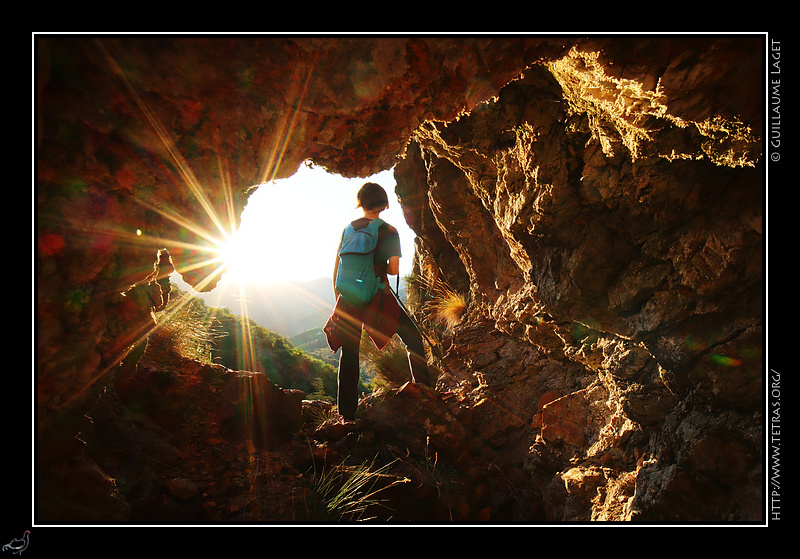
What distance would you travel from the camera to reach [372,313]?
3264mm

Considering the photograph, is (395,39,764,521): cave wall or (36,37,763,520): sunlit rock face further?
(395,39,764,521): cave wall

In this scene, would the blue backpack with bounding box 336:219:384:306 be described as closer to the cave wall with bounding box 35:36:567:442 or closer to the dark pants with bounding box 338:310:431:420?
the dark pants with bounding box 338:310:431:420

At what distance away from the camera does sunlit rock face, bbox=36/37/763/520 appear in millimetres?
1520

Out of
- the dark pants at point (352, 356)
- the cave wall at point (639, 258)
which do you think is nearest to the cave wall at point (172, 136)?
the cave wall at point (639, 258)

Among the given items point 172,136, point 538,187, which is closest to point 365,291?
point 538,187

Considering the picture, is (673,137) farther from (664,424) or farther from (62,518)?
(62,518)

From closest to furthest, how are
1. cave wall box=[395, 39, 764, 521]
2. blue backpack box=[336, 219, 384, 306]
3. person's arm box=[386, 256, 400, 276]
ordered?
cave wall box=[395, 39, 764, 521] < blue backpack box=[336, 219, 384, 306] < person's arm box=[386, 256, 400, 276]

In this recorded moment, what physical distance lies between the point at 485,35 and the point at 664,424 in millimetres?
2908

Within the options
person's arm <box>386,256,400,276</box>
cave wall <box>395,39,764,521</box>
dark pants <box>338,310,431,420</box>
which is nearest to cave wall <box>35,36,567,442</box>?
cave wall <box>395,39,764,521</box>

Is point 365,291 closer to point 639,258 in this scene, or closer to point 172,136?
point 172,136

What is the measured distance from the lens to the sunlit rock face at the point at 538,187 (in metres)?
1.52

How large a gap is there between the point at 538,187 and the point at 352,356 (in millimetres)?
2237

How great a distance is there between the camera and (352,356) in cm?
332

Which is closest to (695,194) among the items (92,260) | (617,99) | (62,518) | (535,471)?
(617,99)
